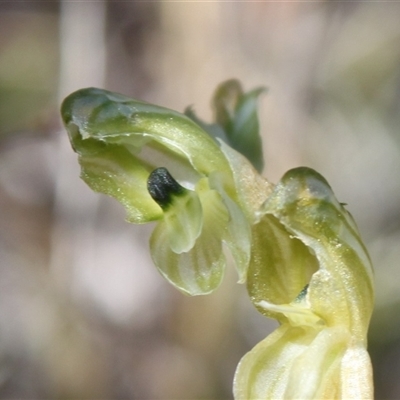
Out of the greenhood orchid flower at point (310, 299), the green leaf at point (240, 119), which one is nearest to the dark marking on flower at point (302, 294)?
the greenhood orchid flower at point (310, 299)

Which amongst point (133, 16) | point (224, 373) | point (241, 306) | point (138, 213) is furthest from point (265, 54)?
point (138, 213)

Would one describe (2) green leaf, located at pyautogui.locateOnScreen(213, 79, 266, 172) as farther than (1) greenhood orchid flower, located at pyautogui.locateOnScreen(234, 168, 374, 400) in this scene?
Yes

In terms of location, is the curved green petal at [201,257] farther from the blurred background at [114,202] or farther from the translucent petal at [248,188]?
the blurred background at [114,202]

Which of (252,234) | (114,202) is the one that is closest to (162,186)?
(252,234)

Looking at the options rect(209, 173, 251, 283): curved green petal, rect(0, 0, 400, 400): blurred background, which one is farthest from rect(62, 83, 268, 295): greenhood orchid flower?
rect(0, 0, 400, 400): blurred background

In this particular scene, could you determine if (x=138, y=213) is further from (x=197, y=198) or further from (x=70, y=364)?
(x=70, y=364)

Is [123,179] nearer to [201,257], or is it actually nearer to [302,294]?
[201,257]

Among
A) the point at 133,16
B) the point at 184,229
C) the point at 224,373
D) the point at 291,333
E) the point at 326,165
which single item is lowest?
the point at 224,373

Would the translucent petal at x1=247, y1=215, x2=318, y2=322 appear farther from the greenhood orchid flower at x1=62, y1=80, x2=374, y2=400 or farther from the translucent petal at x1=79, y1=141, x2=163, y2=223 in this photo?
the translucent petal at x1=79, y1=141, x2=163, y2=223
